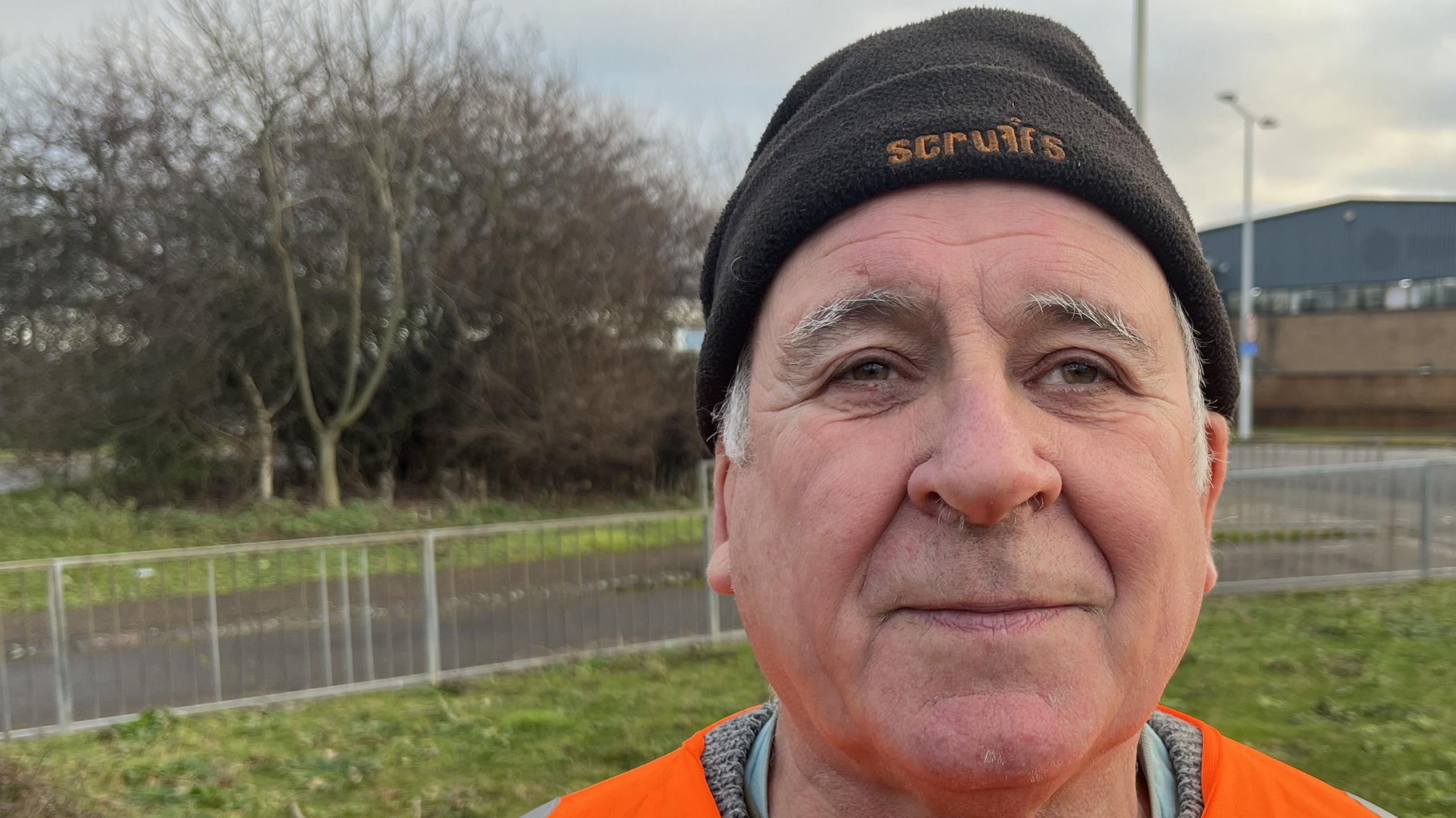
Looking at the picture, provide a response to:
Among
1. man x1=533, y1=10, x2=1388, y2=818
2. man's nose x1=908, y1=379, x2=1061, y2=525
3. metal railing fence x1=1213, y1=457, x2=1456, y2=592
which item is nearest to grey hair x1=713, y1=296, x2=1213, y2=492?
man x1=533, y1=10, x2=1388, y2=818

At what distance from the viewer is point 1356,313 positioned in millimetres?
36156

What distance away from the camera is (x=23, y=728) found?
18.9 feet

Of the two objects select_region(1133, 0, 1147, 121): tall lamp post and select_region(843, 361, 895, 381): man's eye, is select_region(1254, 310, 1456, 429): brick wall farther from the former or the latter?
select_region(843, 361, 895, 381): man's eye

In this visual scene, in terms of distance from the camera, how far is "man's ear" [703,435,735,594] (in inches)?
56.7

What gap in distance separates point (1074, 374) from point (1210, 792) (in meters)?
0.72

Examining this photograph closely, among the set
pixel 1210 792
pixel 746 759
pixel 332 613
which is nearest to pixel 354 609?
Answer: pixel 332 613

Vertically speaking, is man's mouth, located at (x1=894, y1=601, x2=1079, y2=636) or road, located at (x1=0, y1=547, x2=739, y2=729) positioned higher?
man's mouth, located at (x1=894, y1=601, x2=1079, y2=636)

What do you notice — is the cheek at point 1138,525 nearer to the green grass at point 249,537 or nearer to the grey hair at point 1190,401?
the grey hair at point 1190,401

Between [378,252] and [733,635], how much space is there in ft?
28.6

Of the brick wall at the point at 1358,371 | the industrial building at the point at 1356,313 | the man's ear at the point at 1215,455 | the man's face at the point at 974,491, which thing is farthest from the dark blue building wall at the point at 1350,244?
the man's face at the point at 974,491

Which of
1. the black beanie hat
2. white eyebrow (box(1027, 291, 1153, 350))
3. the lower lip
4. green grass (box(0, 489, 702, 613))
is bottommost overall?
green grass (box(0, 489, 702, 613))

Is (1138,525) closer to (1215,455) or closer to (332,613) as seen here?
(1215,455)

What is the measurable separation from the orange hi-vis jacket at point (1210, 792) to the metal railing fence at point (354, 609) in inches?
223

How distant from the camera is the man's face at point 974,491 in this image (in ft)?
3.29
